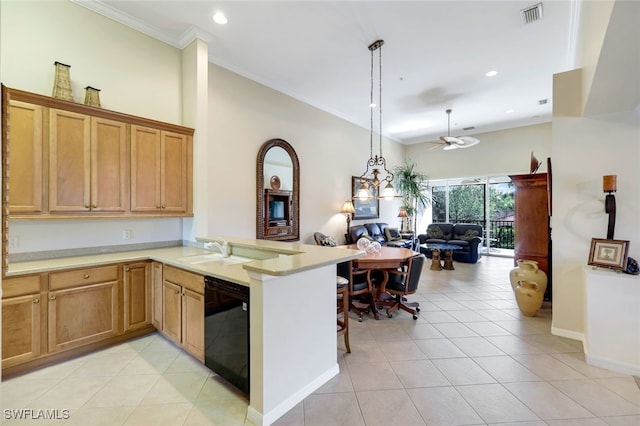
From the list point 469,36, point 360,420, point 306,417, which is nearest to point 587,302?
point 360,420

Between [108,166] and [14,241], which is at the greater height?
[108,166]

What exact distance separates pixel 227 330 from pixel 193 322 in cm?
52

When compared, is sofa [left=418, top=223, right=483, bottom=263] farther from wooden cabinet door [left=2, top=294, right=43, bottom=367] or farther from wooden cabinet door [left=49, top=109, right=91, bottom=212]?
wooden cabinet door [left=2, top=294, right=43, bottom=367]

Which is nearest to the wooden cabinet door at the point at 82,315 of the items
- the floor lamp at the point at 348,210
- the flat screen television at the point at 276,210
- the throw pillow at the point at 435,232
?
the flat screen television at the point at 276,210

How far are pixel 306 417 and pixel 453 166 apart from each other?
27.1ft

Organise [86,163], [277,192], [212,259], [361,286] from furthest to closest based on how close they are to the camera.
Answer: [277,192]
[361,286]
[212,259]
[86,163]

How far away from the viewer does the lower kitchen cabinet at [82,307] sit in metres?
2.46

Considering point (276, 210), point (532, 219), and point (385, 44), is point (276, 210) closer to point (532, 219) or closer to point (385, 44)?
point (385, 44)

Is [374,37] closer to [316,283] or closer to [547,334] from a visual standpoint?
[316,283]

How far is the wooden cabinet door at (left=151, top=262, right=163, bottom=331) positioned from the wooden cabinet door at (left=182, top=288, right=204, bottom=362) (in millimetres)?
523

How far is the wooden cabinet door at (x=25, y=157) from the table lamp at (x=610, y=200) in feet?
17.1

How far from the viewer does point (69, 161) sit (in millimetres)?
2670

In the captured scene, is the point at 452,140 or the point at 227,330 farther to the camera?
the point at 452,140

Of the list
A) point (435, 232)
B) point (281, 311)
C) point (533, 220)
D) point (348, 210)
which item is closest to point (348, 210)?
point (348, 210)
